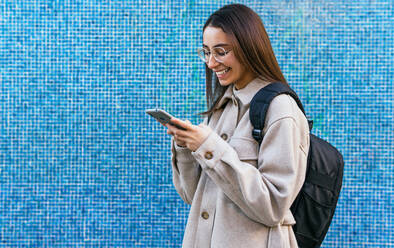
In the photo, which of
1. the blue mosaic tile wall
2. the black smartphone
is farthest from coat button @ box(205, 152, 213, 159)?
the blue mosaic tile wall

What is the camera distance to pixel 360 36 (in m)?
2.96

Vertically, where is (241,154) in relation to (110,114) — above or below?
above

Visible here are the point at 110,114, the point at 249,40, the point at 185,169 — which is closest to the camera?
the point at 249,40

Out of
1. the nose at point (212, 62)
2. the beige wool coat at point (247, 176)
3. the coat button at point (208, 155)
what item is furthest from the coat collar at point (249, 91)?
the coat button at point (208, 155)

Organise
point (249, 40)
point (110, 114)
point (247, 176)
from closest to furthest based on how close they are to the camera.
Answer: point (247, 176) → point (249, 40) → point (110, 114)

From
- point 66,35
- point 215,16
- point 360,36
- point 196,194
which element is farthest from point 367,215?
point 66,35

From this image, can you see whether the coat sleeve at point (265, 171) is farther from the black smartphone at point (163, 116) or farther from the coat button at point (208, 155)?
the black smartphone at point (163, 116)

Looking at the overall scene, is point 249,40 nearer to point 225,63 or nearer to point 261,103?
point 225,63

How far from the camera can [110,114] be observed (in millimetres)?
3006

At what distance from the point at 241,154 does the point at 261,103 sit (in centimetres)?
16

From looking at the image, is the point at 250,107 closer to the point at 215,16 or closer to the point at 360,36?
the point at 215,16

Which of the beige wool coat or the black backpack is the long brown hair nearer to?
the beige wool coat

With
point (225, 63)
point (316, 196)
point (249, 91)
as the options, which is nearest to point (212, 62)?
point (225, 63)

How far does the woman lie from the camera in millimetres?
1173
